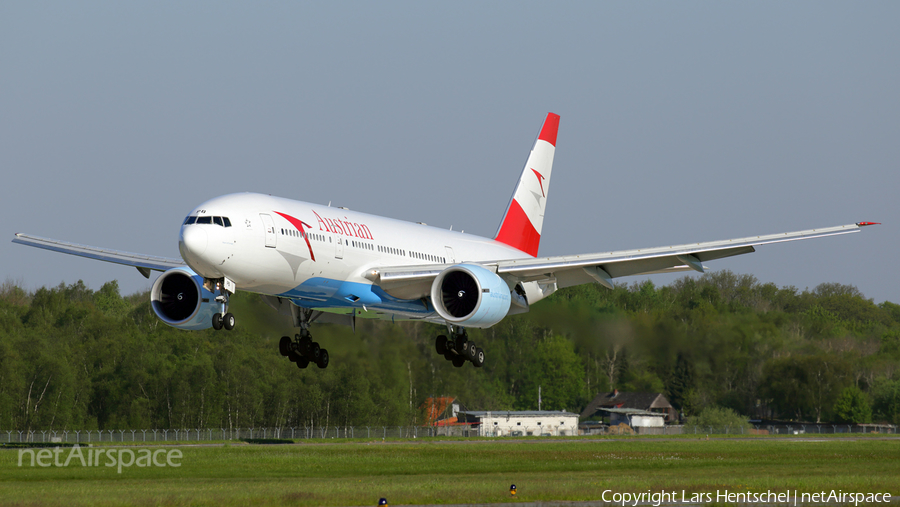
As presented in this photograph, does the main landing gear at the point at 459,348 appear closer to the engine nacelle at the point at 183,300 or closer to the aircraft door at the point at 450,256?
the aircraft door at the point at 450,256

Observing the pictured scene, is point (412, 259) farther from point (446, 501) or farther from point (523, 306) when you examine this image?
point (446, 501)

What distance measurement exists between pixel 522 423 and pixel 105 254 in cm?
5271

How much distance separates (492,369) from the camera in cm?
7375

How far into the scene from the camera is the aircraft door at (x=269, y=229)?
3216 cm

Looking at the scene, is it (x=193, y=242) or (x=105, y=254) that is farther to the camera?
(x=105, y=254)

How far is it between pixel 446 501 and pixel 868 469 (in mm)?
22981

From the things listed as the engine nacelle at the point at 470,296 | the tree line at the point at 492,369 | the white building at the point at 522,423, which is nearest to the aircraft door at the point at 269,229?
the engine nacelle at the point at 470,296

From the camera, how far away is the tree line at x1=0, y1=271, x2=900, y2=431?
208 ft

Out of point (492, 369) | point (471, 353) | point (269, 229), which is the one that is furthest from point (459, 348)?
point (492, 369)

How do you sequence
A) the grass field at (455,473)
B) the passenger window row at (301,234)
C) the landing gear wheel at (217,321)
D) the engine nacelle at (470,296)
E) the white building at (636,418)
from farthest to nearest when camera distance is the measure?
the white building at (636,418), the engine nacelle at (470,296), the grass field at (455,473), the passenger window row at (301,234), the landing gear wheel at (217,321)

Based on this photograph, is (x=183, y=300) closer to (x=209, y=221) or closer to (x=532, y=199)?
(x=209, y=221)

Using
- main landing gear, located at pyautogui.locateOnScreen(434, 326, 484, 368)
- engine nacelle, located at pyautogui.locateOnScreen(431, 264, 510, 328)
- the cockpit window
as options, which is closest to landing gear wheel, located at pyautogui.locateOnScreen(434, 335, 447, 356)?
main landing gear, located at pyautogui.locateOnScreen(434, 326, 484, 368)

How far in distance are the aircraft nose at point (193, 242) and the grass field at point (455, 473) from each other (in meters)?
7.85

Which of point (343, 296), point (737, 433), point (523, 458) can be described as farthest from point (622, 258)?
point (737, 433)
